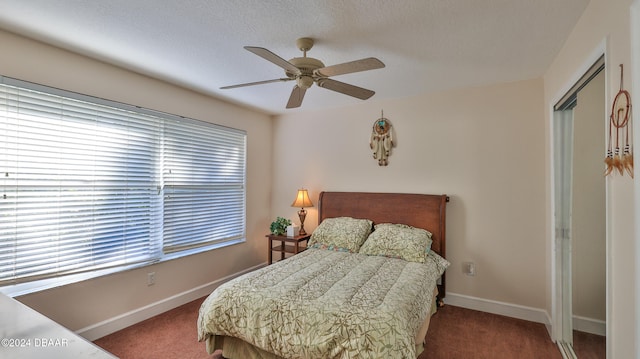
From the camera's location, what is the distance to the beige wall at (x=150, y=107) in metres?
2.20

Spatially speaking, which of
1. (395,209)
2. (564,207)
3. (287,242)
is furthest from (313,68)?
(287,242)

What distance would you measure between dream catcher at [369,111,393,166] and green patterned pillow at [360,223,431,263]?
35.5 inches

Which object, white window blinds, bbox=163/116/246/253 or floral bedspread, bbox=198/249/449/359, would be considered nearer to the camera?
floral bedspread, bbox=198/249/449/359

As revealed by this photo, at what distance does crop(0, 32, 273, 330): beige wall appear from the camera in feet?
7.21

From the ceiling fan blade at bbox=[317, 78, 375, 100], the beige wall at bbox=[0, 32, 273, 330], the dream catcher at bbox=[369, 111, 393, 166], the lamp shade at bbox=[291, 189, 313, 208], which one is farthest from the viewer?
the lamp shade at bbox=[291, 189, 313, 208]

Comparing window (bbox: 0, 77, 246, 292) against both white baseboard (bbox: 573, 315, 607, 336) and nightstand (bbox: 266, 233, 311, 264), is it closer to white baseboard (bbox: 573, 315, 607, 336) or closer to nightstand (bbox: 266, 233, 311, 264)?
nightstand (bbox: 266, 233, 311, 264)

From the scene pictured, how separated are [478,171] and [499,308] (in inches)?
57.7

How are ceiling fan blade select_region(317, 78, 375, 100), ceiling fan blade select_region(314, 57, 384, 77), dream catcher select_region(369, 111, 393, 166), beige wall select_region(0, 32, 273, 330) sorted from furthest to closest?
dream catcher select_region(369, 111, 393, 166) → beige wall select_region(0, 32, 273, 330) → ceiling fan blade select_region(317, 78, 375, 100) → ceiling fan blade select_region(314, 57, 384, 77)

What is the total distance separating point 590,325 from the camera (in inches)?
74.2

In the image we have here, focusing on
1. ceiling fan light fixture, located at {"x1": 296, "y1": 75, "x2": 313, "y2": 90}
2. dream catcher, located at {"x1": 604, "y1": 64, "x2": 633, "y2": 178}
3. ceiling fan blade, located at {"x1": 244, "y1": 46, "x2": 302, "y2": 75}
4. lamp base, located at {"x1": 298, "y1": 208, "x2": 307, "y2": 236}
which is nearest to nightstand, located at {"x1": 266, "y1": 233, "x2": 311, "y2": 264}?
lamp base, located at {"x1": 298, "y1": 208, "x2": 307, "y2": 236}

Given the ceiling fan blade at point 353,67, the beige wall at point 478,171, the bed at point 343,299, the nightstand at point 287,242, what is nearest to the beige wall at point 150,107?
the nightstand at point 287,242

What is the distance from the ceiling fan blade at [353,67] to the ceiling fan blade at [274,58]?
16 cm

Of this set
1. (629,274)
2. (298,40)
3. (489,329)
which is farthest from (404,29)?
(489,329)

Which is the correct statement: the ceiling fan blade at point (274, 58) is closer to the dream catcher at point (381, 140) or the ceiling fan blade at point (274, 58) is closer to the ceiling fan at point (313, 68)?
the ceiling fan at point (313, 68)
